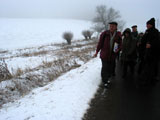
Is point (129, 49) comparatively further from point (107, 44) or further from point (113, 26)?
point (113, 26)

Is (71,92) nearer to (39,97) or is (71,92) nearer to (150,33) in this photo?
(39,97)

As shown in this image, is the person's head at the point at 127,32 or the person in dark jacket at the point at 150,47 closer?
the person in dark jacket at the point at 150,47

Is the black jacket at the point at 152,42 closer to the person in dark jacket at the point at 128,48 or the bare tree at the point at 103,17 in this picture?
the person in dark jacket at the point at 128,48

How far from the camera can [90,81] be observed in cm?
407

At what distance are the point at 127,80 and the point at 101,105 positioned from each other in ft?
6.57

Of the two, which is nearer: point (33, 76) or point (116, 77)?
point (116, 77)

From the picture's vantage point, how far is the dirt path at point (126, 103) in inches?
96.4

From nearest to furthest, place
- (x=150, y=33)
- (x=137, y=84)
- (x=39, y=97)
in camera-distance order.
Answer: (x=39, y=97) < (x=150, y=33) < (x=137, y=84)

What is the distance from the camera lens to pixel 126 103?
2.88m

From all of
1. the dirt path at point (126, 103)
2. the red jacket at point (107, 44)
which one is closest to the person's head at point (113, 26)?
the red jacket at point (107, 44)

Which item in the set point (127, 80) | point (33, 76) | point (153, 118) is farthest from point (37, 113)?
point (127, 80)

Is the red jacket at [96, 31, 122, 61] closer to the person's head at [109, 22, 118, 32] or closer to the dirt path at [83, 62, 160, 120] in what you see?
the person's head at [109, 22, 118, 32]

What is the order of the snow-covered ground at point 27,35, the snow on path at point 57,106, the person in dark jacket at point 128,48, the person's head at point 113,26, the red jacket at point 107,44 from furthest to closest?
the snow-covered ground at point 27,35 < the person in dark jacket at point 128,48 < the red jacket at point 107,44 < the person's head at point 113,26 < the snow on path at point 57,106

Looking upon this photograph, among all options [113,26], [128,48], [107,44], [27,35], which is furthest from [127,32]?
[27,35]
